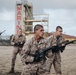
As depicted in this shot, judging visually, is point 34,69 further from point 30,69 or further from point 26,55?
point 26,55

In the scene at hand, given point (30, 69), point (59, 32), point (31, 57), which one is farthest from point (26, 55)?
point (59, 32)

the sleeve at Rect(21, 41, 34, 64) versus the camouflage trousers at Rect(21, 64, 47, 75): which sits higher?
the sleeve at Rect(21, 41, 34, 64)

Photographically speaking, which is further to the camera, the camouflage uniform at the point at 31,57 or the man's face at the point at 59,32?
the man's face at the point at 59,32

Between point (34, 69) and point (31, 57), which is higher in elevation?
point (31, 57)

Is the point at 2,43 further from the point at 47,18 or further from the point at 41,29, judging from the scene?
the point at 41,29

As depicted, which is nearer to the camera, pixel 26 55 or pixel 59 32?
pixel 26 55

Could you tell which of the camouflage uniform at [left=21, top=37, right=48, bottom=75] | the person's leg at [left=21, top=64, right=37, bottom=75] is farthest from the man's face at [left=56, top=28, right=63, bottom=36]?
the person's leg at [left=21, top=64, right=37, bottom=75]

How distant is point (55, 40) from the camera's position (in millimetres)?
11320

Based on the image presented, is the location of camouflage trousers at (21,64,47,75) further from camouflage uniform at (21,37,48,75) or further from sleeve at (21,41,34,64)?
sleeve at (21,41,34,64)

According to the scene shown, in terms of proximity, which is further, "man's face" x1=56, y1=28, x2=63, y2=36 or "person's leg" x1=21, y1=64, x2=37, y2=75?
"man's face" x1=56, y1=28, x2=63, y2=36

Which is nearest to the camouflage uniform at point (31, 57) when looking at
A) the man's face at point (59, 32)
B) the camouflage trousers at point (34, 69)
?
the camouflage trousers at point (34, 69)

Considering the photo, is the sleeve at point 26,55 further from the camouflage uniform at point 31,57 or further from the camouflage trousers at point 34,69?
the camouflage trousers at point 34,69

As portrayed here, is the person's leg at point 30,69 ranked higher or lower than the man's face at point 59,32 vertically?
lower

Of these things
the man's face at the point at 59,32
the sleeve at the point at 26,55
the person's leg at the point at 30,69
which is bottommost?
the person's leg at the point at 30,69
